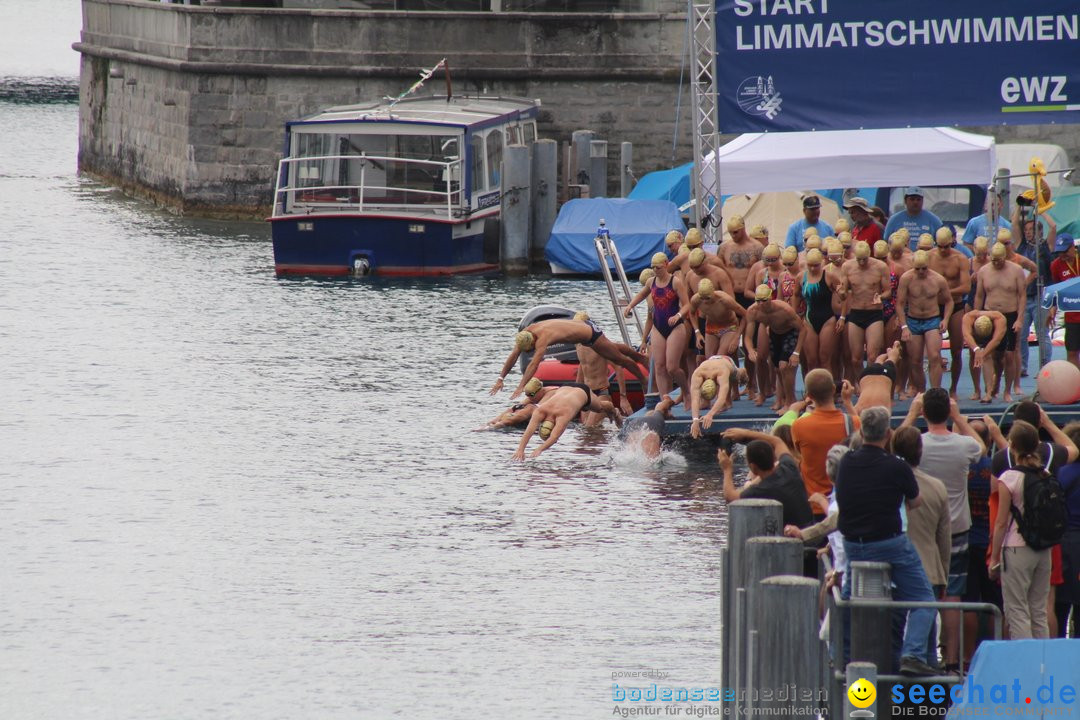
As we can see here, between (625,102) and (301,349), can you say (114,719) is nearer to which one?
(301,349)

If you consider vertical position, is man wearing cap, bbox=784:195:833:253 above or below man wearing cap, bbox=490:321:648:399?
above

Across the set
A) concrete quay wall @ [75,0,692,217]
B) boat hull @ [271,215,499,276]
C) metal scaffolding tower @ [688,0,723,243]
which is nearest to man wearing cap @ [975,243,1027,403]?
metal scaffolding tower @ [688,0,723,243]

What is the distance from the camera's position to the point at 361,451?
58.1 ft

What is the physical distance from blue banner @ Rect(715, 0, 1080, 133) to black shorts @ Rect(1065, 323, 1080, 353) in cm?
317

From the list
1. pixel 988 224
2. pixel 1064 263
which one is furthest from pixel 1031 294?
pixel 1064 263

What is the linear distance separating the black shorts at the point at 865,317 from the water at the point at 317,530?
2.12 meters

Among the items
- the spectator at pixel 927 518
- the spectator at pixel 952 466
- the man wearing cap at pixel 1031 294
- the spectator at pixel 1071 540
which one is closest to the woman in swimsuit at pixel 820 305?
the man wearing cap at pixel 1031 294

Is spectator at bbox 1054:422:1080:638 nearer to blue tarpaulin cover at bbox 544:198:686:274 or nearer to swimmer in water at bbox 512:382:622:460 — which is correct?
swimmer in water at bbox 512:382:622:460

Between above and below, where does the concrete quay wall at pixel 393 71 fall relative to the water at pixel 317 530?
above

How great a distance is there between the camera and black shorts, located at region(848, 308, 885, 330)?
14891 mm

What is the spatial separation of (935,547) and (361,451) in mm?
9768

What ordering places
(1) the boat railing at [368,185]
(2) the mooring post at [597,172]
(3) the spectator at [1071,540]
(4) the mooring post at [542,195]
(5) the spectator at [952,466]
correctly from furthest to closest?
(2) the mooring post at [597,172] → (4) the mooring post at [542,195] → (1) the boat railing at [368,185] → (5) the spectator at [952,466] → (3) the spectator at [1071,540]

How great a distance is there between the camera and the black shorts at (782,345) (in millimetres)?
15156

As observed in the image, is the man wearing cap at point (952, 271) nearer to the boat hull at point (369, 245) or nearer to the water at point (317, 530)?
the water at point (317, 530)
